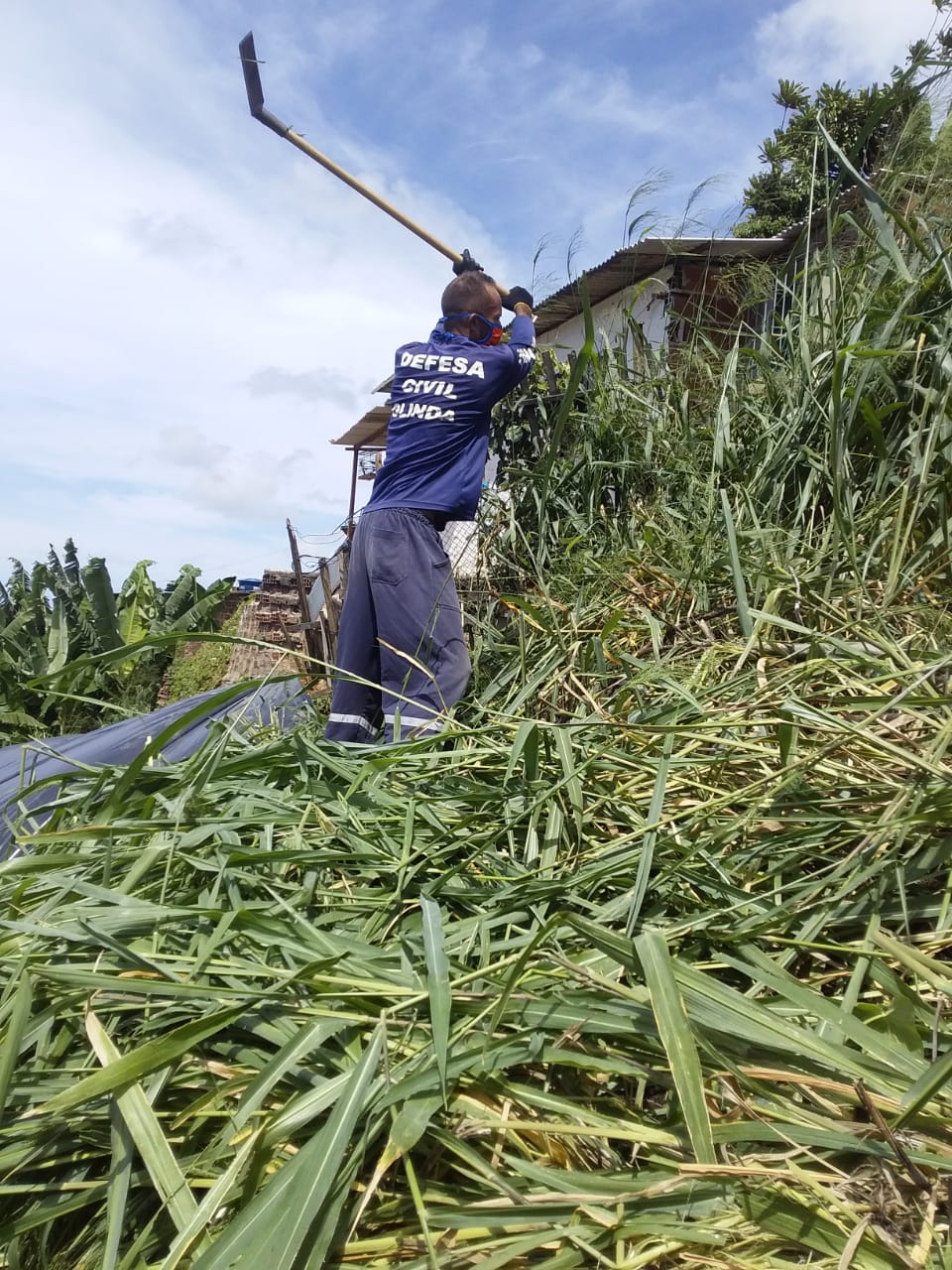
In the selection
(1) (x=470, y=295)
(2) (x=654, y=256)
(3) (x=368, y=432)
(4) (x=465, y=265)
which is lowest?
(1) (x=470, y=295)

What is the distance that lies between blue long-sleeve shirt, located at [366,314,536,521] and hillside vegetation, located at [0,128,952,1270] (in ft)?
Answer: 4.17

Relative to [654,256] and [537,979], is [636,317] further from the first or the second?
[537,979]

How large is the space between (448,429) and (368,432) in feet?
52.6

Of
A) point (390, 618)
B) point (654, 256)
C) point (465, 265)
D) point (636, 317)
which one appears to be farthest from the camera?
point (465, 265)

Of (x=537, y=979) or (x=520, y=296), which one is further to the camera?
(x=520, y=296)

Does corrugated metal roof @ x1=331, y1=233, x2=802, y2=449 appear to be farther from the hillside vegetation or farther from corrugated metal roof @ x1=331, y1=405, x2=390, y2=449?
corrugated metal roof @ x1=331, y1=405, x2=390, y2=449

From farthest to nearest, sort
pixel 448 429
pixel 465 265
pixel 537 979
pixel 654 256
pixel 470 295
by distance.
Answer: pixel 465 265, pixel 654 256, pixel 470 295, pixel 448 429, pixel 537 979

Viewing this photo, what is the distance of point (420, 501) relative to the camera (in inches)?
109

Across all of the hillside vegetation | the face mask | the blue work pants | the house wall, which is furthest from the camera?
the face mask

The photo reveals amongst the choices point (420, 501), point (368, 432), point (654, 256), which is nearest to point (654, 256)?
point (654, 256)

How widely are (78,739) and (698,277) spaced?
3.14 m

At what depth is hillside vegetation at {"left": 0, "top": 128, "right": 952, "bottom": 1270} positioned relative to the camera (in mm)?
739

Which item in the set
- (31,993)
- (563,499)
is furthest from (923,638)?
(31,993)


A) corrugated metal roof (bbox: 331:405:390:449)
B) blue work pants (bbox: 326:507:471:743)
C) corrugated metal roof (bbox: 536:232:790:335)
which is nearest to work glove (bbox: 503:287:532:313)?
corrugated metal roof (bbox: 536:232:790:335)
